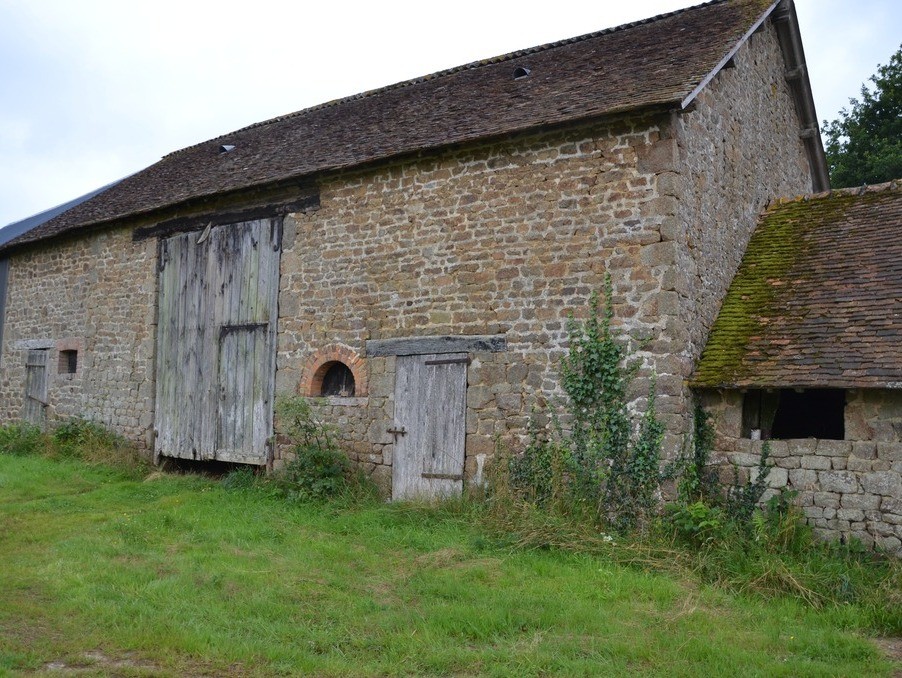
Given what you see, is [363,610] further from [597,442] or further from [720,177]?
[720,177]

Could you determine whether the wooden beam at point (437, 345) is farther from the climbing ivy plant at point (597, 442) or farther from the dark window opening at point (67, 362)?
the dark window opening at point (67, 362)

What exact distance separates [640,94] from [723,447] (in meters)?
3.82

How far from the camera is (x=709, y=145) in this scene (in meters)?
Result: 9.07

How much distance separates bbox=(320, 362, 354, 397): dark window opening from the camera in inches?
412

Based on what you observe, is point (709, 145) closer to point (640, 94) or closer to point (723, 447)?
point (640, 94)

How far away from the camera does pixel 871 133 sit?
2152 cm

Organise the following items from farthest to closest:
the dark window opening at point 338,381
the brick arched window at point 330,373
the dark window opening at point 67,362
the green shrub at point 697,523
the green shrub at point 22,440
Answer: the dark window opening at point 67,362 → the green shrub at point 22,440 → the dark window opening at point 338,381 → the brick arched window at point 330,373 → the green shrub at point 697,523

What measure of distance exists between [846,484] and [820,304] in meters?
1.98

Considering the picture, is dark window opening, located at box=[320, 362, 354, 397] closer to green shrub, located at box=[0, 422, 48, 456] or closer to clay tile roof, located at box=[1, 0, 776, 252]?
clay tile roof, located at box=[1, 0, 776, 252]

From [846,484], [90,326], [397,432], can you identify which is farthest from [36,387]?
[846,484]

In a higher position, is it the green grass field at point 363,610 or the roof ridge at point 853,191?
the roof ridge at point 853,191

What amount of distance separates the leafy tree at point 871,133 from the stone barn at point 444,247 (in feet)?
24.6

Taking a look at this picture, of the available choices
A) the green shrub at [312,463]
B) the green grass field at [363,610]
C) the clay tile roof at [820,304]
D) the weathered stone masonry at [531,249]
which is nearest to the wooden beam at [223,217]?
the weathered stone masonry at [531,249]

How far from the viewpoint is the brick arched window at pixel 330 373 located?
403 inches
